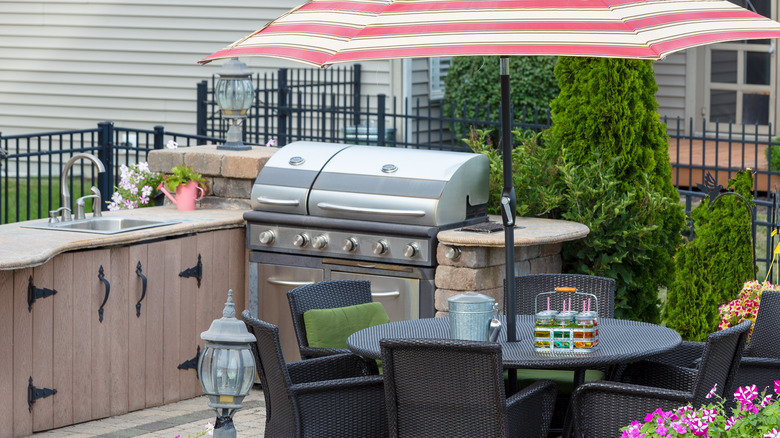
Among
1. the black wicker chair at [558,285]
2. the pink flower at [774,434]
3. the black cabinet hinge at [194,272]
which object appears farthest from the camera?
the black cabinet hinge at [194,272]

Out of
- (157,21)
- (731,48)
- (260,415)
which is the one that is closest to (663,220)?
(260,415)

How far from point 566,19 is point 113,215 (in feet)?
13.2

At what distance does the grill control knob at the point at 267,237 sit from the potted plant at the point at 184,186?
0.67 m

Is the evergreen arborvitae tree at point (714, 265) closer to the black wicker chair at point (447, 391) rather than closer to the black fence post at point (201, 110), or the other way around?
the black wicker chair at point (447, 391)

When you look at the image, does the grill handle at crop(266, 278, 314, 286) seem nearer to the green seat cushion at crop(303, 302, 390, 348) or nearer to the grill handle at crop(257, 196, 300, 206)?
the grill handle at crop(257, 196, 300, 206)

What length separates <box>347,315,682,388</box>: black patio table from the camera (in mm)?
4656

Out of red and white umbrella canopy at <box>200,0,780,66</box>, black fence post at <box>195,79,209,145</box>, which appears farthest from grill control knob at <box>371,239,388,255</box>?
black fence post at <box>195,79,209,145</box>

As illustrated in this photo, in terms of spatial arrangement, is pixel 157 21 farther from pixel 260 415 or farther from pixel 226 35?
pixel 260 415

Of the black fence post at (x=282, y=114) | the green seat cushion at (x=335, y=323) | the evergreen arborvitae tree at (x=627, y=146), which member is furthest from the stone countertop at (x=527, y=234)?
the black fence post at (x=282, y=114)

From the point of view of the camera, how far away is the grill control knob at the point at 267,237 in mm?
7148

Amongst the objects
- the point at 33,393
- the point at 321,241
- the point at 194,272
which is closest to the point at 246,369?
the point at 33,393

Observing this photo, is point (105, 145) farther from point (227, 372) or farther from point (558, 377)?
point (227, 372)

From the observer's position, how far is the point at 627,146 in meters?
7.34

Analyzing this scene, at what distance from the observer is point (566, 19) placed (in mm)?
4125
